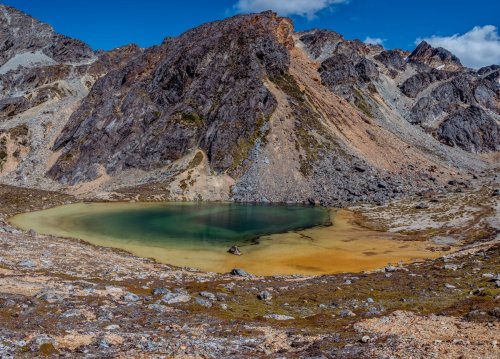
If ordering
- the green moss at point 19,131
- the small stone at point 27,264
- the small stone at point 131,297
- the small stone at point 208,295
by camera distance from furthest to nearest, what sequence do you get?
1. the green moss at point 19,131
2. the small stone at point 27,264
3. the small stone at point 208,295
4. the small stone at point 131,297

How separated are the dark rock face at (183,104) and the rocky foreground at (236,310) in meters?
88.3

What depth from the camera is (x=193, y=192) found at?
112 m

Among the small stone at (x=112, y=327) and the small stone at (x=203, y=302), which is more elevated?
the small stone at (x=112, y=327)

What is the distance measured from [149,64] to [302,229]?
115 m

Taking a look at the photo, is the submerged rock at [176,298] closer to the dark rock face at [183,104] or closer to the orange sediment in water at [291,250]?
the orange sediment in water at [291,250]

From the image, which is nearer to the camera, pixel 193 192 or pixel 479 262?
pixel 479 262

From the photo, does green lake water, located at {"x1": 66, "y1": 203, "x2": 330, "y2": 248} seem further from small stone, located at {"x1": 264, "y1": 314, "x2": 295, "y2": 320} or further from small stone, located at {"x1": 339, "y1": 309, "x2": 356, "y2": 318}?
small stone, located at {"x1": 339, "y1": 309, "x2": 356, "y2": 318}

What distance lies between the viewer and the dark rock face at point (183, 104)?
Result: 422 feet

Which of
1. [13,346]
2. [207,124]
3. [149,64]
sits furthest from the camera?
[149,64]

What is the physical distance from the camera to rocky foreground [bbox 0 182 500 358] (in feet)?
55.1

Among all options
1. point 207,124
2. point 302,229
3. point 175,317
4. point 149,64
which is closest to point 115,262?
point 175,317

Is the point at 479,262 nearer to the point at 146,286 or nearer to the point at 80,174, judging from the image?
the point at 146,286

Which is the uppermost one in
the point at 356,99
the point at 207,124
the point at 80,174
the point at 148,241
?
the point at 356,99

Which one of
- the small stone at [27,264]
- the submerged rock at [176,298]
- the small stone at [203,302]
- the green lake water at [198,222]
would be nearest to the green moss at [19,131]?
the green lake water at [198,222]
